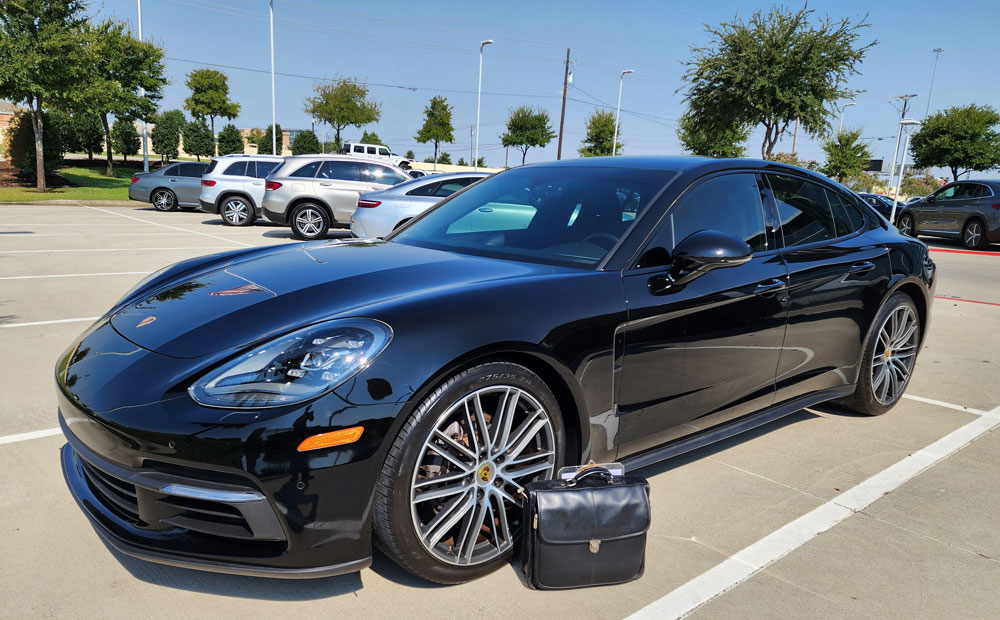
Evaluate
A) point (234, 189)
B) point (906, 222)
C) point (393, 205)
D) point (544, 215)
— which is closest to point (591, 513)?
point (544, 215)

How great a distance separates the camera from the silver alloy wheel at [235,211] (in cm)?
1596

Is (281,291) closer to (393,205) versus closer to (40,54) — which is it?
(393,205)

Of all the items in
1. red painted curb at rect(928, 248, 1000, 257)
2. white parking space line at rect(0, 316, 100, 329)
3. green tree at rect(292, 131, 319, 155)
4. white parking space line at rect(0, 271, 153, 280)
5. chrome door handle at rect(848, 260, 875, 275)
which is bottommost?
white parking space line at rect(0, 316, 100, 329)

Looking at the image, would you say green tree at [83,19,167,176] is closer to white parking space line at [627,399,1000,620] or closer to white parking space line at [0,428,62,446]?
white parking space line at [0,428,62,446]

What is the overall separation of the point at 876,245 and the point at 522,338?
9.32 ft

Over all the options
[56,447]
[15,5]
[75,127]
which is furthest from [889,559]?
[75,127]

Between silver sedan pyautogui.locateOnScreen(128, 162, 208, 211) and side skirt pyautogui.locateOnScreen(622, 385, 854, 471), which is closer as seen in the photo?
side skirt pyautogui.locateOnScreen(622, 385, 854, 471)

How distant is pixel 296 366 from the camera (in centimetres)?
205

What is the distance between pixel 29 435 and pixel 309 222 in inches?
411

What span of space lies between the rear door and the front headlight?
226 cm

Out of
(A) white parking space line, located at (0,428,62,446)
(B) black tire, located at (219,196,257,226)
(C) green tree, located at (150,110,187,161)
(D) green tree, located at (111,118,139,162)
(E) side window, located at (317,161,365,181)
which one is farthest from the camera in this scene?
(C) green tree, located at (150,110,187,161)

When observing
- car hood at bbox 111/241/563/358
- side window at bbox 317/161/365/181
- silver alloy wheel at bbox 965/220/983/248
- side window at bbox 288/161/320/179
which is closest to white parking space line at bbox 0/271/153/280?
side window at bbox 288/161/320/179

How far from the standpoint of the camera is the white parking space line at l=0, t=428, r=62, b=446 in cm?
344

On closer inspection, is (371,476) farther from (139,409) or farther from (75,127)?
(75,127)
